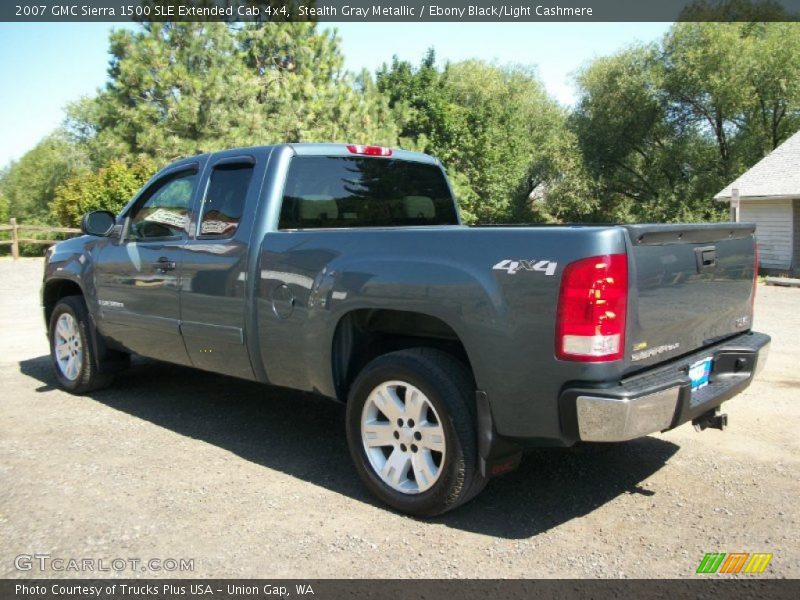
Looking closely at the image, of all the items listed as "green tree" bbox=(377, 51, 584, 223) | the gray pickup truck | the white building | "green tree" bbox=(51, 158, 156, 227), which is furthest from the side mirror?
"green tree" bbox=(377, 51, 584, 223)

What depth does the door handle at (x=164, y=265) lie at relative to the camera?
5017 millimetres

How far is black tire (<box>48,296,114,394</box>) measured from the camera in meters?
6.06

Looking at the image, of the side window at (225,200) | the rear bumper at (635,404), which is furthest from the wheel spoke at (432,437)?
the side window at (225,200)

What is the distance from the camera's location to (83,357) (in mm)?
6105

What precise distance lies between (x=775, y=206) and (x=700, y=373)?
21741mm

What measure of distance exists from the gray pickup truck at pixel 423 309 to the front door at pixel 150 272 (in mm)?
18

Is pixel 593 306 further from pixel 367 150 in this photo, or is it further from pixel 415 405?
pixel 367 150

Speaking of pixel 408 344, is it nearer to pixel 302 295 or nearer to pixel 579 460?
pixel 302 295

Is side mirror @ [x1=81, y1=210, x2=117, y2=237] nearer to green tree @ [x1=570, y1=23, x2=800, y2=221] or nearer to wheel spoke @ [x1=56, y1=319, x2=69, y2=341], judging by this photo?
wheel spoke @ [x1=56, y1=319, x2=69, y2=341]

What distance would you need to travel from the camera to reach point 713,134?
113 feet

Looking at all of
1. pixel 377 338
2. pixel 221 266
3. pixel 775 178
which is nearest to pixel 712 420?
pixel 377 338

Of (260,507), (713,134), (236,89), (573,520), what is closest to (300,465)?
(260,507)

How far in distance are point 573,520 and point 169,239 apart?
3.36m

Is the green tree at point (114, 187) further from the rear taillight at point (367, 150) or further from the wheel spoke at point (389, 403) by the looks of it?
the wheel spoke at point (389, 403)
